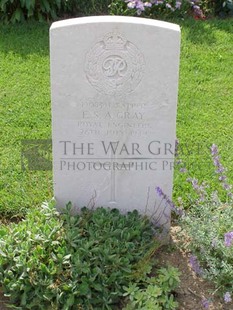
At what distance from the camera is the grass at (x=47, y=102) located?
14.2 feet

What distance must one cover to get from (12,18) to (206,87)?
104 inches

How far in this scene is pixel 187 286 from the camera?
344cm

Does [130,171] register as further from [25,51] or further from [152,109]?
[25,51]

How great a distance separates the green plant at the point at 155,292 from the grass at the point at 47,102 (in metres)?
1.04

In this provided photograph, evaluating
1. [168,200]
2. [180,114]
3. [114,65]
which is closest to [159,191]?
[168,200]

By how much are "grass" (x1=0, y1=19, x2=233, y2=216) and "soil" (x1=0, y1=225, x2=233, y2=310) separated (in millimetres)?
612

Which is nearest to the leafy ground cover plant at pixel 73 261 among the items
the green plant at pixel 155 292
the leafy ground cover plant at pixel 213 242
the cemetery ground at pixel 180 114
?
the green plant at pixel 155 292

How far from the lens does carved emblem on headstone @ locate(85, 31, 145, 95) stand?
3.17 meters

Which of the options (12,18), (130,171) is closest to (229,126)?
(130,171)

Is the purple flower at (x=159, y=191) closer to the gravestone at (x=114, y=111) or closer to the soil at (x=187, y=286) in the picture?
the gravestone at (x=114, y=111)

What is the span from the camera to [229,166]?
14.9ft

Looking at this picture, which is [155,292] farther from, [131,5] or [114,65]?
[131,5]

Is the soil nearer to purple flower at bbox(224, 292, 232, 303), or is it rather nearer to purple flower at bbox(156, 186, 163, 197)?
purple flower at bbox(224, 292, 232, 303)

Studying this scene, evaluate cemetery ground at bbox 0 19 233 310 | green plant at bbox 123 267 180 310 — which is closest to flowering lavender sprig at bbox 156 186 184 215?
cemetery ground at bbox 0 19 233 310
